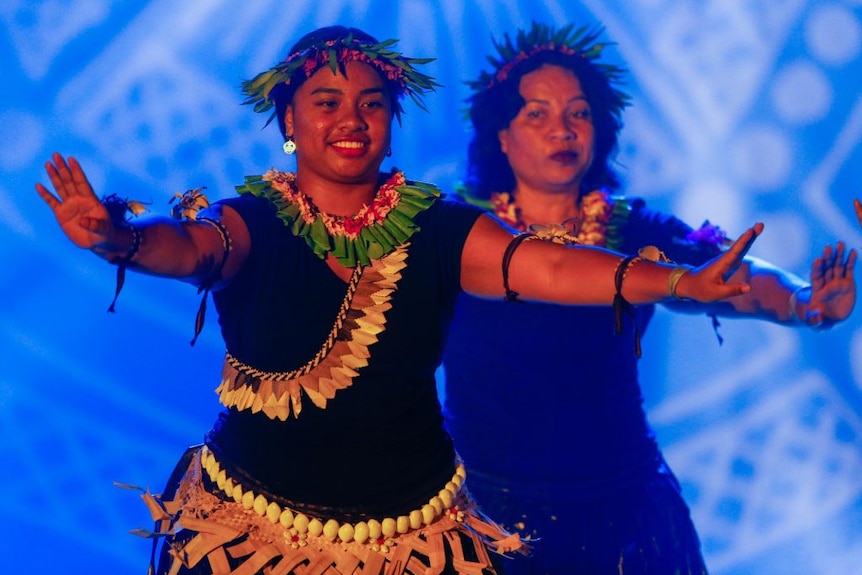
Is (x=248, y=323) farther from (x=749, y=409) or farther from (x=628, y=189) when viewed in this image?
(x=749, y=409)

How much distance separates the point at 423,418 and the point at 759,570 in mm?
2806

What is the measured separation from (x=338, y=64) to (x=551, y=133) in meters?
1.28

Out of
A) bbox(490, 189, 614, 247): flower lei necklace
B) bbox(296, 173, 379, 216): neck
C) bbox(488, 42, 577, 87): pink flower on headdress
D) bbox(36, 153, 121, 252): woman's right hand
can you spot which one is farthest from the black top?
bbox(488, 42, 577, 87): pink flower on headdress

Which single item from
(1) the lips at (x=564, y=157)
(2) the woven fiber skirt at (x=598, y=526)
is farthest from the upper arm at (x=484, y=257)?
(1) the lips at (x=564, y=157)

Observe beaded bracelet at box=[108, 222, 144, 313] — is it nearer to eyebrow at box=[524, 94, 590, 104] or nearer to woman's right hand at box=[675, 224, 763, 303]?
woman's right hand at box=[675, 224, 763, 303]

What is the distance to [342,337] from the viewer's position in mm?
1911

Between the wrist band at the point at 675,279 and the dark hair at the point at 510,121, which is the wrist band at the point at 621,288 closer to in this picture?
the wrist band at the point at 675,279

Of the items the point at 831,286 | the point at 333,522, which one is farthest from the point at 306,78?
the point at 831,286

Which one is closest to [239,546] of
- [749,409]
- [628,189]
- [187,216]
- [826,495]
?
[187,216]

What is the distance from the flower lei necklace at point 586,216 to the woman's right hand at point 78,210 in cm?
165

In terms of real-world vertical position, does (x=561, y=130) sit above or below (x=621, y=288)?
above

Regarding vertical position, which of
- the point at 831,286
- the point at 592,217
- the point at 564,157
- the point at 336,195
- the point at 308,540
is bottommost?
the point at 308,540

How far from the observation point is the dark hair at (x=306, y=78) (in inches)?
80.1

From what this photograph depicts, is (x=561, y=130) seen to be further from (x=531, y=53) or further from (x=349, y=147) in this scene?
(x=349, y=147)
